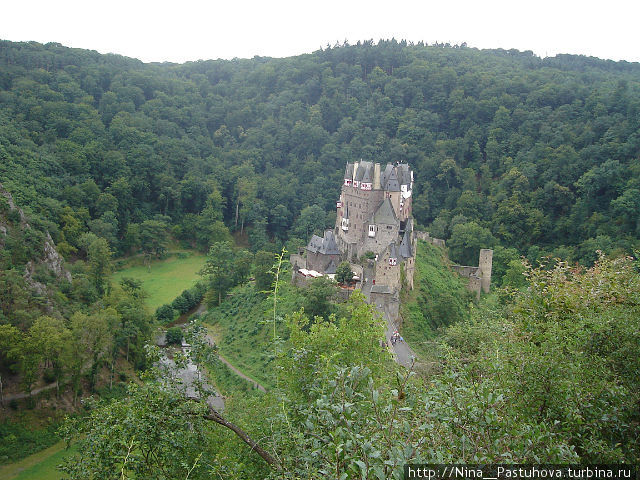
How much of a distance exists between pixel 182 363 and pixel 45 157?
6024 centimetres

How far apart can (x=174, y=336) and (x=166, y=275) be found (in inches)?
715

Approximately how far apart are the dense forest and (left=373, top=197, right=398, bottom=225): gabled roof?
20.3ft

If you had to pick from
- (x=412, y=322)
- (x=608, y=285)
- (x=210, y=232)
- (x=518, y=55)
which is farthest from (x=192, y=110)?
(x=608, y=285)

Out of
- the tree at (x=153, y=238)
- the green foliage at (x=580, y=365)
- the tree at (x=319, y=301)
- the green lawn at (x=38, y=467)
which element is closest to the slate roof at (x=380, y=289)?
the tree at (x=319, y=301)

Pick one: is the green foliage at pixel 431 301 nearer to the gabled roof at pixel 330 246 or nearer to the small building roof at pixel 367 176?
the gabled roof at pixel 330 246

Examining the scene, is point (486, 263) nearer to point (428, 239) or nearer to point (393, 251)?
point (428, 239)

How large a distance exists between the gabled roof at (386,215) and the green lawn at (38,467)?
26.5 m

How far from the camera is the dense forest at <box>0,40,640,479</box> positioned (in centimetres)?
899

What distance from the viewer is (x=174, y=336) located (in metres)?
44.9

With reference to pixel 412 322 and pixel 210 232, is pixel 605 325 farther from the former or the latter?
pixel 210 232

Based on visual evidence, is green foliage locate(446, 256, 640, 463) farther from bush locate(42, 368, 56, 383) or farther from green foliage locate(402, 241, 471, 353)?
bush locate(42, 368, 56, 383)

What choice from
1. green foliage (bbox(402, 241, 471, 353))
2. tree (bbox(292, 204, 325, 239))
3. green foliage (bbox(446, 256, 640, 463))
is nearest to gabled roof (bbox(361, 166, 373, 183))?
green foliage (bbox(402, 241, 471, 353))

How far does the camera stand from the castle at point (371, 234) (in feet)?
131

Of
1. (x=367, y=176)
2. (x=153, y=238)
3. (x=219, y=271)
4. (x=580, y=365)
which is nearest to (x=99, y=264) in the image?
(x=219, y=271)
